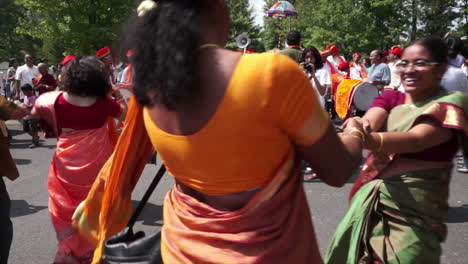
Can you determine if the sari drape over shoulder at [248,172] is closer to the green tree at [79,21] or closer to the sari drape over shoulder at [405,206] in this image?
the sari drape over shoulder at [405,206]

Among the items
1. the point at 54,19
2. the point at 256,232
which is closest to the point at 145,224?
the point at 256,232

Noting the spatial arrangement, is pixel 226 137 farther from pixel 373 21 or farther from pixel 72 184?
pixel 373 21

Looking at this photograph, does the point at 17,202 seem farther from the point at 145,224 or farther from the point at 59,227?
the point at 59,227

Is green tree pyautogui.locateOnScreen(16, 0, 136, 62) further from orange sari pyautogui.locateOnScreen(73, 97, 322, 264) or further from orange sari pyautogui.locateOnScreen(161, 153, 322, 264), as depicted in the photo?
orange sari pyautogui.locateOnScreen(161, 153, 322, 264)

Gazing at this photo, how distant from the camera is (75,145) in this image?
3.43m

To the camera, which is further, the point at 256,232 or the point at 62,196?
the point at 62,196

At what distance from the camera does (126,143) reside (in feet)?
5.04

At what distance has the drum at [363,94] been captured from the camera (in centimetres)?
382

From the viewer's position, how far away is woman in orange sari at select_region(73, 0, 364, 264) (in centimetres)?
116

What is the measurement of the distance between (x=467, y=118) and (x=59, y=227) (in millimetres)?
2979

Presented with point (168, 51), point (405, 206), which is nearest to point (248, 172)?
point (168, 51)

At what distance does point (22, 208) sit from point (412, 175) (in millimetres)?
4687

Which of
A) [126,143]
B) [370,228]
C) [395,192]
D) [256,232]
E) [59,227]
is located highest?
[126,143]

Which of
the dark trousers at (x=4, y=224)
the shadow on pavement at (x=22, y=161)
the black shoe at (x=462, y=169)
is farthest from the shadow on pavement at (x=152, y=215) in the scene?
the black shoe at (x=462, y=169)
